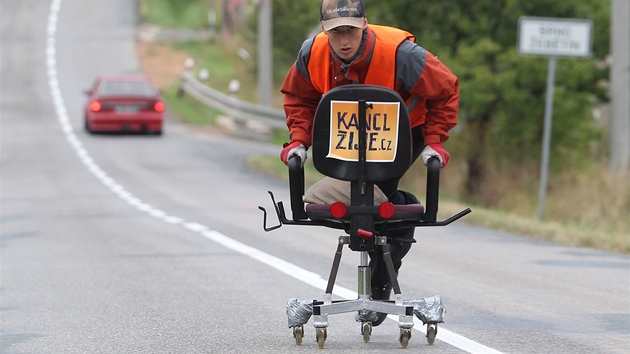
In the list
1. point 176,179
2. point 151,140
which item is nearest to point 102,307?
point 176,179

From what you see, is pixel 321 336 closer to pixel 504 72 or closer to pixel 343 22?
pixel 343 22

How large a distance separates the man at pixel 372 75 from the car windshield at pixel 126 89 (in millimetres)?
24137

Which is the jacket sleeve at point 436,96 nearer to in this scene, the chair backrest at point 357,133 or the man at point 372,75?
the man at point 372,75

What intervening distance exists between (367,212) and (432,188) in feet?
1.12

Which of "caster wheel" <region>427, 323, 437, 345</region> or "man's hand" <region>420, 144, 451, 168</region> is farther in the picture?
"caster wheel" <region>427, 323, 437, 345</region>

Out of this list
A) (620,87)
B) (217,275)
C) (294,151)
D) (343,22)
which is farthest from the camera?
(620,87)

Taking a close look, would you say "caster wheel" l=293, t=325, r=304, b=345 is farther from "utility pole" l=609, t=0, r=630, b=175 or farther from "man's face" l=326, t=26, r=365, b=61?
"utility pole" l=609, t=0, r=630, b=175

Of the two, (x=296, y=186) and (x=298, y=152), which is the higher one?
(x=298, y=152)

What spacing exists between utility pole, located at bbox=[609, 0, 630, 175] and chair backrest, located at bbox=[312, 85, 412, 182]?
15400 millimetres

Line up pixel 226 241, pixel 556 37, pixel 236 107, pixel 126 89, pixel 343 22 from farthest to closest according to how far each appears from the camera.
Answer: pixel 236 107 → pixel 126 89 → pixel 556 37 → pixel 226 241 → pixel 343 22

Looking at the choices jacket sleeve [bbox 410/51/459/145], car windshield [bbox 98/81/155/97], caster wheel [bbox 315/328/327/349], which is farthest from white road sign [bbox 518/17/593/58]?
car windshield [bbox 98/81/155/97]

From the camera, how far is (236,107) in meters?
31.7

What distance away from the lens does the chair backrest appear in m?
5.96

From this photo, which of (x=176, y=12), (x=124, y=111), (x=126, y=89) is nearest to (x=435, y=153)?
(x=124, y=111)
